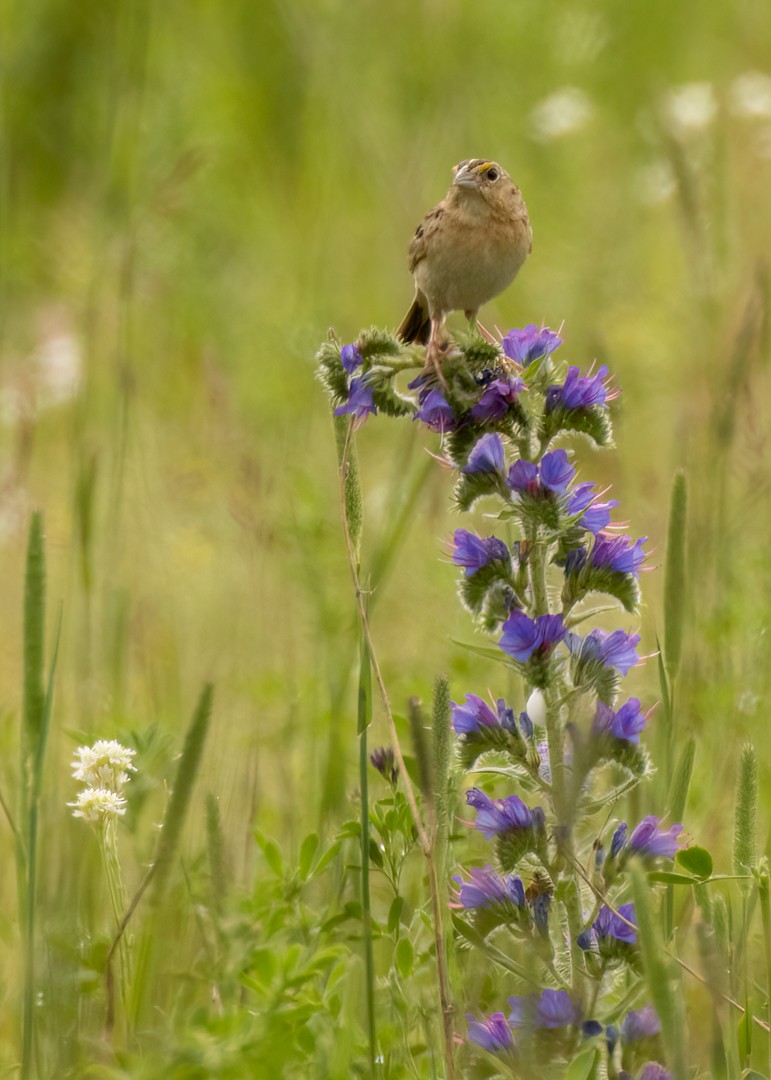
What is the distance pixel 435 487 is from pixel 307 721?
2.04ft

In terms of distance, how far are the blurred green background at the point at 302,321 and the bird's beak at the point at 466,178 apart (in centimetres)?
42

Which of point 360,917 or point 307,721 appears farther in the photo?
point 307,721

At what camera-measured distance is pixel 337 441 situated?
1890 millimetres

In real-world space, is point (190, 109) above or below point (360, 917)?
above

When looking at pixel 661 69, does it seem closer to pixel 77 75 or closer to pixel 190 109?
pixel 190 109

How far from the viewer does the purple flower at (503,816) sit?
181cm

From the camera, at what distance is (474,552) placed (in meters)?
1.88

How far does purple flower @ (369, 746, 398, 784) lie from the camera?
2.09 metres

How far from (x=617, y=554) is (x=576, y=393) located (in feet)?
0.70

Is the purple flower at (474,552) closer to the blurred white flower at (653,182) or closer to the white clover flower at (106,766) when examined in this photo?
the white clover flower at (106,766)

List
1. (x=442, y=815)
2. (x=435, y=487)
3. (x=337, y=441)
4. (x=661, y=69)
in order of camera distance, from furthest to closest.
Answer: (x=661, y=69), (x=435, y=487), (x=337, y=441), (x=442, y=815)

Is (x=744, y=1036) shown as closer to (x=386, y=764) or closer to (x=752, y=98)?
(x=386, y=764)

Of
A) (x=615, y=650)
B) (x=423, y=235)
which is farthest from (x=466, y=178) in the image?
(x=615, y=650)

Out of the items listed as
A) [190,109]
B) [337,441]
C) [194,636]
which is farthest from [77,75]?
[337,441]
